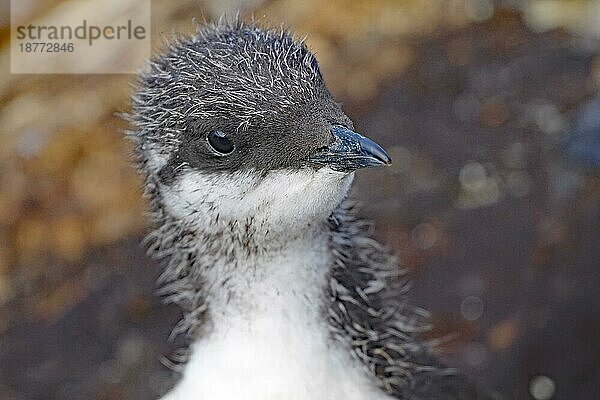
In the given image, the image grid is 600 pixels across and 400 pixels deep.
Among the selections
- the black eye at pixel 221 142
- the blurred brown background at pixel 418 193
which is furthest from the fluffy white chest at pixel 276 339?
the blurred brown background at pixel 418 193

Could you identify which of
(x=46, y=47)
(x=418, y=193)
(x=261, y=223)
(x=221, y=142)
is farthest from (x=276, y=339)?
(x=46, y=47)

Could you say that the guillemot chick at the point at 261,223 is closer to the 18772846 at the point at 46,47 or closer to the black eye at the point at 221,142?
the black eye at the point at 221,142

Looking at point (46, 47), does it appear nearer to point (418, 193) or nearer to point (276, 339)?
point (418, 193)

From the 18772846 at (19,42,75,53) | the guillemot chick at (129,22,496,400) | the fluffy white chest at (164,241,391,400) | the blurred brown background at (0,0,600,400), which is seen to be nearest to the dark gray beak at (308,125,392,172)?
the guillemot chick at (129,22,496,400)

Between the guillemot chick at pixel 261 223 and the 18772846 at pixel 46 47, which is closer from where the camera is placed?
the guillemot chick at pixel 261 223

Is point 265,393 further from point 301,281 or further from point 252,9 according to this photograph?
point 252,9

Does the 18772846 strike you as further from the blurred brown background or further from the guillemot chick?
the guillemot chick

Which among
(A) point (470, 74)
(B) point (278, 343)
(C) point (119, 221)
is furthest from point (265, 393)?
(A) point (470, 74)
